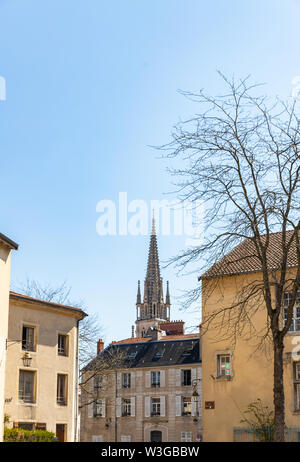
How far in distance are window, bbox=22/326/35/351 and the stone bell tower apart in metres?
106

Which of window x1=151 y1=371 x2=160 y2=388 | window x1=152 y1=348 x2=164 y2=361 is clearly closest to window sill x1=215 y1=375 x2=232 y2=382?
window x1=151 y1=371 x2=160 y2=388

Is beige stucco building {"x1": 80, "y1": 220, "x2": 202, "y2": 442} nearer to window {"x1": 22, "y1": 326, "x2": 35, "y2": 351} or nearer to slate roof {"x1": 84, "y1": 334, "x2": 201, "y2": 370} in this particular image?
slate roof {"x1": 84, "y1": 334, "x2": 201, "y2": 370}

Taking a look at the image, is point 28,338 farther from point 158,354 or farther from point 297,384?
point 158,354

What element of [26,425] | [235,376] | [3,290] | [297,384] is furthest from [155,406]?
[3,290]

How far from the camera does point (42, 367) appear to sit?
32688 millimetres

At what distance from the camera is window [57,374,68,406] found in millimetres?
33906

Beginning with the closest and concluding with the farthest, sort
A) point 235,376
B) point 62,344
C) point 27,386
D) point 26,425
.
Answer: point 235,376
point 26,425
point 27,386
point 62,344

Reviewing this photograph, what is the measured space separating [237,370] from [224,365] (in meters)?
0.81

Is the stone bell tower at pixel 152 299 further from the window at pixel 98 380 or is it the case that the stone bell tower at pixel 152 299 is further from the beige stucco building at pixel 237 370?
the beige stucco building at pixel 237 370

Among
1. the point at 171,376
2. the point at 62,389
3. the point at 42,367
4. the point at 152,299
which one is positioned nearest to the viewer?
the point at 42,367

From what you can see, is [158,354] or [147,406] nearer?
[147,406]

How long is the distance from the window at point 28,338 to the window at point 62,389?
8.66 feet
